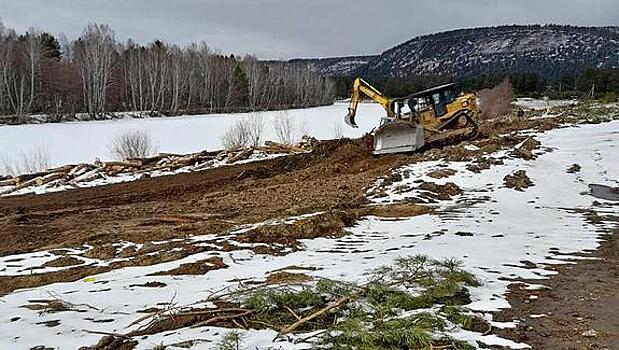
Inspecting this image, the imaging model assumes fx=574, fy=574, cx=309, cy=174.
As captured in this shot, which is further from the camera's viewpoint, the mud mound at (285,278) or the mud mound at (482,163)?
the mud mound at (482,163)

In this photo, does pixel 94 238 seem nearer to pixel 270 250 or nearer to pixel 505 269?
pixel 270 250

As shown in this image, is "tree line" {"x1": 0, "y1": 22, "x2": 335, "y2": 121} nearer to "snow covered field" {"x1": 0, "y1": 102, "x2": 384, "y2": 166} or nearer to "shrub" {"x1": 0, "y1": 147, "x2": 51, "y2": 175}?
"snow covered field" {"x1": 0, "y1": 102, "x2": 384, "y2": 166}

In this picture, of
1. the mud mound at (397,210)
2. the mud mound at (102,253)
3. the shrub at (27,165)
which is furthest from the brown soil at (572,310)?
the shrub at (27,165)

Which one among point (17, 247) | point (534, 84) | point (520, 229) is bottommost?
point (17, 247)

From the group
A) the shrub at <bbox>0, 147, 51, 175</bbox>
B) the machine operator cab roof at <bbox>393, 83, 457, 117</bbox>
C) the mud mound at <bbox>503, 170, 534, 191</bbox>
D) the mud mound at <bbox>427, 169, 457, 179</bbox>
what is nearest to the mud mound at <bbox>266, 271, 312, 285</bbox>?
the mud mound at <bbox>427, 169, 457, 179</bbox>

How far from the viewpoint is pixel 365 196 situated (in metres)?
13.5

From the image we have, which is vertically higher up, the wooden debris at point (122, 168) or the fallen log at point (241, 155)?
the fallen log at point (241, 155)

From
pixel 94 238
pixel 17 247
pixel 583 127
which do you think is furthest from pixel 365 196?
pixel 583 127

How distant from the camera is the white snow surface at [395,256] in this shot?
5.16 metres

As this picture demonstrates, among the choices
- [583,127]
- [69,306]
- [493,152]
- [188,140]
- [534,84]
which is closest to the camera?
[69,306]

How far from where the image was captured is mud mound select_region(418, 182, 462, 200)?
43.4 feet

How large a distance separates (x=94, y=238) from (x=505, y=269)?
669 cm

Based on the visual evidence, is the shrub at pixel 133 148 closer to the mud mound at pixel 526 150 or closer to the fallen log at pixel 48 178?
the fallen log at pixel 48 178

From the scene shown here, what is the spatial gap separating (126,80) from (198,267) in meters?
70.3
